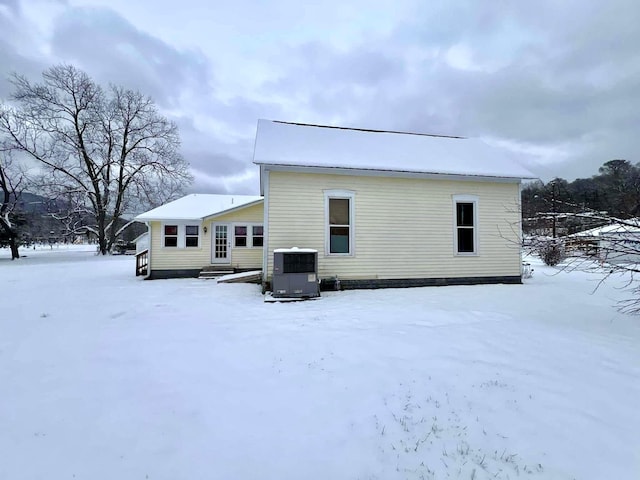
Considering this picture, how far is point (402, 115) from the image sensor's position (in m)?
20.3

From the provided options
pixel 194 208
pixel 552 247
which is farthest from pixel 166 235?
pixel 552 247

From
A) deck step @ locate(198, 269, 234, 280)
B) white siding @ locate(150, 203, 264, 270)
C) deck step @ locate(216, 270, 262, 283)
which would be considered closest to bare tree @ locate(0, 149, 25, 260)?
white siding @ locate(150, 203, 264, 270)

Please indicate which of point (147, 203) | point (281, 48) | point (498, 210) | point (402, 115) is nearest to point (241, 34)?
point (281, 48)

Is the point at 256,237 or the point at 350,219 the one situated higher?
the point at 350,219

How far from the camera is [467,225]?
1033 cm

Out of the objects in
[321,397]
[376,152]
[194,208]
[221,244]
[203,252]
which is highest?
[376,152]

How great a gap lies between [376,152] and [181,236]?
9.64 m

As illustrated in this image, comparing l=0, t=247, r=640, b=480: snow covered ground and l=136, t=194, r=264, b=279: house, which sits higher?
l=136, t=194, r=264, b=279: house

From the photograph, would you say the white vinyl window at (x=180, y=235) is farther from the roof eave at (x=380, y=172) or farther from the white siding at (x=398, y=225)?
the white siding at (x=398, y=225)

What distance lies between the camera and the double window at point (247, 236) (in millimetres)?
14047

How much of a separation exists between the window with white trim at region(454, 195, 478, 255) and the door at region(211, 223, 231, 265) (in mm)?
9964

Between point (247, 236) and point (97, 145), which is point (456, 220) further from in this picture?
point (97, 145)

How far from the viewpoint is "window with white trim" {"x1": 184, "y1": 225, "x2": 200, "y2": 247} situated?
1386cm

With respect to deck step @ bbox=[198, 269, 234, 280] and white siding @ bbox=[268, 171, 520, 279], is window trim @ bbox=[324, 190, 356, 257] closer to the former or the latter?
white siding @ bbox=[268, 171, 520, 279]
